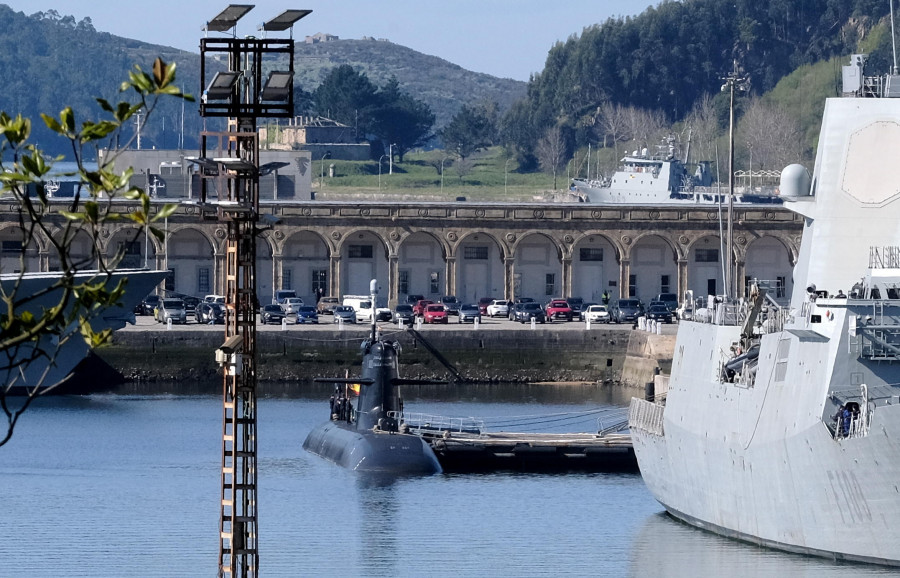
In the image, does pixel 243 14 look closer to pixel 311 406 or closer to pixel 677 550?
pixel 677 550

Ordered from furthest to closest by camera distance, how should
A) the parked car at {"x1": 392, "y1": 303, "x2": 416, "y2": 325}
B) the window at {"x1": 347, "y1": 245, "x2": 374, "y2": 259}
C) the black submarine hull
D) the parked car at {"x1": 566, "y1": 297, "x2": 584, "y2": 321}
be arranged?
the window at {"x1": 347, "y1": 245, "x2": 374, "y2": 259} → the parked car at {"x1": 566, "y1": 297, "x2": 584, "y2": 321} → the parked car at {"x1": 392, "y1": 303, "x2": 416, "y2": 325} → the black submarine hull

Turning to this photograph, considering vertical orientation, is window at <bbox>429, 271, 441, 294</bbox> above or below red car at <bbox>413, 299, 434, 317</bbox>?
above

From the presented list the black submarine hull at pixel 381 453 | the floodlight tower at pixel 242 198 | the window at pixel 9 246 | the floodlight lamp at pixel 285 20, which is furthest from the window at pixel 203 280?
the floodlight lamp at pixel 285 20

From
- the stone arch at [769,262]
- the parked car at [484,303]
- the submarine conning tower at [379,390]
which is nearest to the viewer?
the submarine conning tower at [379,390]

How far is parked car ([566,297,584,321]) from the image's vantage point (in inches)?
3730

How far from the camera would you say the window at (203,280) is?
102812 mm

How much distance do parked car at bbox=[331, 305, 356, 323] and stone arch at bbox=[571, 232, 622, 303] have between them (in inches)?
667

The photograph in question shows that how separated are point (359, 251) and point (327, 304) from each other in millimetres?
5784

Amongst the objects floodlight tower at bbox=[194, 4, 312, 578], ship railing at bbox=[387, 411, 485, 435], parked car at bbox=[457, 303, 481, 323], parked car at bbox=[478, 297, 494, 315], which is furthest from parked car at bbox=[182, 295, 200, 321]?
floodlight tower at bbox=[194, 4, 312, 578]

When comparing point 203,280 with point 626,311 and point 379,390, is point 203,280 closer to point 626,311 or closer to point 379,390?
point 626,311

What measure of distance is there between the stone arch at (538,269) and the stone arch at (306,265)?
10565 mm

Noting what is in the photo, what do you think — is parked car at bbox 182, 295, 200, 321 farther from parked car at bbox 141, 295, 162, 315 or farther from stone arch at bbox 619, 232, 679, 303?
stone arch at bbox 619, 232, 679, 303

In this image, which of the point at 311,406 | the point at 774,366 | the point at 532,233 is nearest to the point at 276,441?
the point at 311,406

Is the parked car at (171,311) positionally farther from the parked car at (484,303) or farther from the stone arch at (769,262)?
the stone arch at (769,262)
